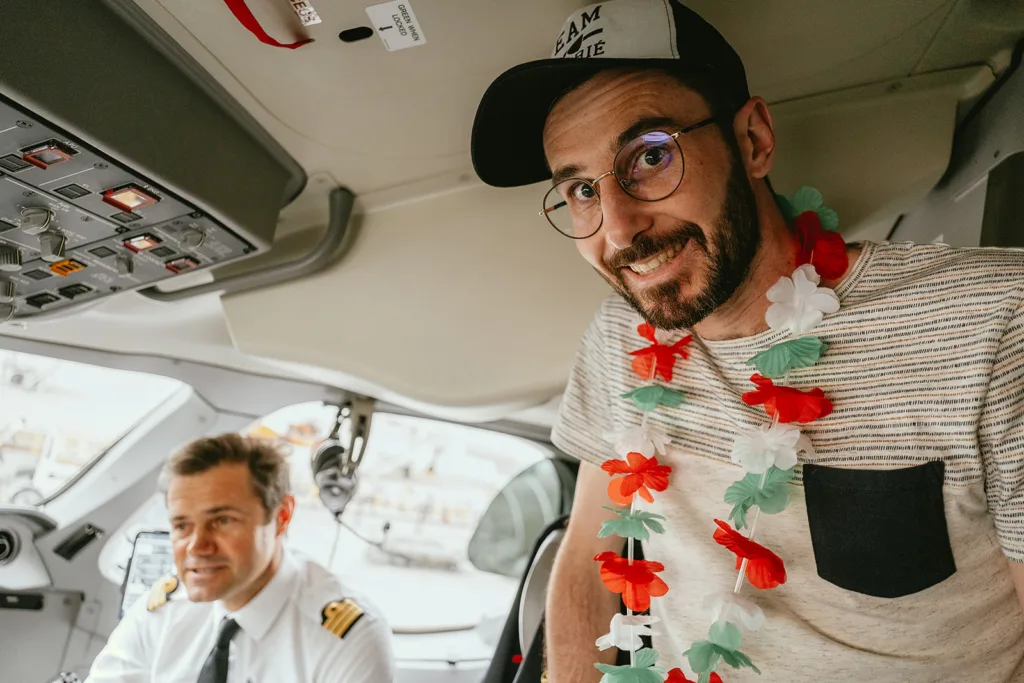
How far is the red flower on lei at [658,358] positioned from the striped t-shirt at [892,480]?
21mm

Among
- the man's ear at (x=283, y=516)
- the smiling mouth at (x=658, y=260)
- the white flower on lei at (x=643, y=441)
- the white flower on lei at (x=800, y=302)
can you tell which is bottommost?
the man's ear at (x=283, y=516)

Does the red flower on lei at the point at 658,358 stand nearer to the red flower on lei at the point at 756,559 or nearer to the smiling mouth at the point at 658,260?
the smiling mouth at the point at 658,260

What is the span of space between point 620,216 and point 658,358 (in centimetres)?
31

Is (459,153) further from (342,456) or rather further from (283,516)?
(283,516)

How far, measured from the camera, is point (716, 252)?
110 cm

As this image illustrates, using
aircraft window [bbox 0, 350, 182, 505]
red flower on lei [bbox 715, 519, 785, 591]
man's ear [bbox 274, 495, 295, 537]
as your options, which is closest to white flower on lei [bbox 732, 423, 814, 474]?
red flower on lei [bbox 715, 519, 785, 591]

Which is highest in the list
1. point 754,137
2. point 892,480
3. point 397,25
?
point 397,25

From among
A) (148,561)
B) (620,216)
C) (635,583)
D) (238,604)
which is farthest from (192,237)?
(148,561)

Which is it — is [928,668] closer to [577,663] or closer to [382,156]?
[577,663]

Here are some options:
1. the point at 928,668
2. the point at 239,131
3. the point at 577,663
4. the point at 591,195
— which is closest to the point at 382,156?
the point at 239,131

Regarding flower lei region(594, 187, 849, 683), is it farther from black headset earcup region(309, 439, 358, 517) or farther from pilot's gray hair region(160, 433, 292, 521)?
pilot's gray hair region(160, 433, 292, 521)

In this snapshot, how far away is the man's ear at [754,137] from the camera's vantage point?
118 centimetres

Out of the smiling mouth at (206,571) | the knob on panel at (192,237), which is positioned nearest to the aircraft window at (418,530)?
the smiling mouth at (206,571)

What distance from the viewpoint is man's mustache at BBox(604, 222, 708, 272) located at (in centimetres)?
111
